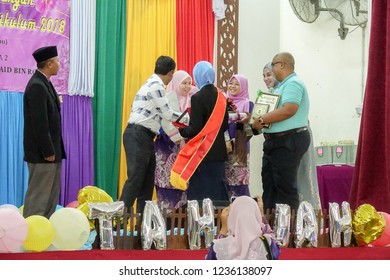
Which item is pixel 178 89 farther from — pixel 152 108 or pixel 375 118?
pixel 375 118

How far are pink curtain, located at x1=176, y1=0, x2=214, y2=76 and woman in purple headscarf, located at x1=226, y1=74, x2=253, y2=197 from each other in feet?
4.56

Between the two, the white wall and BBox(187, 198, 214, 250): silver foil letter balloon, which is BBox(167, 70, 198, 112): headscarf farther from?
BBox(187, 198, 214, 250): silver foil letter balloon

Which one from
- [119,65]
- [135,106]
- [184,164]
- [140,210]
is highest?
[119,65]

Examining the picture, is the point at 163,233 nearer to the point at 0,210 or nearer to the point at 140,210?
the point at 0,210

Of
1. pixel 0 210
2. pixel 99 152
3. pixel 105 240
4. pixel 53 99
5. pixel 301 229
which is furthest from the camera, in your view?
pixel 99 152

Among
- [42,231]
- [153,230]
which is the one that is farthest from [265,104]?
[42,231]

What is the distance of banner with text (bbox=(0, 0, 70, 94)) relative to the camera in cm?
652

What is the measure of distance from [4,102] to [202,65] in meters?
2.29

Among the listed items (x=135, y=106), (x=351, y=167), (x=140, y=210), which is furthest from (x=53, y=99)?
(x=351, y=167)

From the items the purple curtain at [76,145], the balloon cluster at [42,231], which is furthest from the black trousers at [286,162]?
the purple curtain at [76,145]

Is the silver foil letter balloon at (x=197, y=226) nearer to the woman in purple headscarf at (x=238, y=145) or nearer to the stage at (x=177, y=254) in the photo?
the stage at (x=177, y=254)

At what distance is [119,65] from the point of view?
23.3ft

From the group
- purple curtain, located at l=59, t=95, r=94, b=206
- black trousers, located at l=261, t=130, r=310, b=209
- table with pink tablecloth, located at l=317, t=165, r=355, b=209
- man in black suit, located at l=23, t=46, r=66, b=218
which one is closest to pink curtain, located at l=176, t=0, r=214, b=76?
purple curtain, located at l=59, t=95, r=94, b=206

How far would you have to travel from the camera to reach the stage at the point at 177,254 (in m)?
3.66
